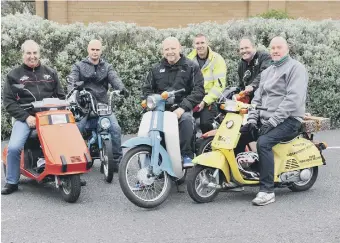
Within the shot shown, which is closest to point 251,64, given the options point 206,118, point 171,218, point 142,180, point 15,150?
point 206,118

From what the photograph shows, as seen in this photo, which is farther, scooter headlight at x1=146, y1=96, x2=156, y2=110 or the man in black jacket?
the man in black jacket

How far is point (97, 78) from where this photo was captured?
7.84 m

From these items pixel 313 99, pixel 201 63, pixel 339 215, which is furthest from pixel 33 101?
pixel 313 99

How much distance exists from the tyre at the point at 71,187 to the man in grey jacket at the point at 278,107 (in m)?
1.87

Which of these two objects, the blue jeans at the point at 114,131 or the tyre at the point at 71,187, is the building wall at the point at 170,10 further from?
the tyre at the point at 71,187

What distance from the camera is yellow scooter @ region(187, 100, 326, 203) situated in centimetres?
631

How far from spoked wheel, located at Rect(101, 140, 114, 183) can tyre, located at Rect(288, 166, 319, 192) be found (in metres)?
2.12

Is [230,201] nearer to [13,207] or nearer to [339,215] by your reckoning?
[339,215]

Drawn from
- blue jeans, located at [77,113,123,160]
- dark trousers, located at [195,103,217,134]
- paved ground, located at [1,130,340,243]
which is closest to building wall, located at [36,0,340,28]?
blue jeans, located at [77,113,123,160]

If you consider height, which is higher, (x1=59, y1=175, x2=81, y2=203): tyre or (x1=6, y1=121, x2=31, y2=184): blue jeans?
(x1=6, y1=121, x2=31, y2=184): blue jeans

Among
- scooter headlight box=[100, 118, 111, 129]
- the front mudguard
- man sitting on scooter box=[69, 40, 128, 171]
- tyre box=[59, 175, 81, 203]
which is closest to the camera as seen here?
the front mudguard

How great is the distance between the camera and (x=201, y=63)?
25.4 ft

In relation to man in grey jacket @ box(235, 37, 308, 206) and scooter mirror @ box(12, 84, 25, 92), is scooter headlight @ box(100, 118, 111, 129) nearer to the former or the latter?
scooter mirror @ box(12, 84, 25, 92)

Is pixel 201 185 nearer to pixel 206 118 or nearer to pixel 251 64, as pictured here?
pixel 206 118
